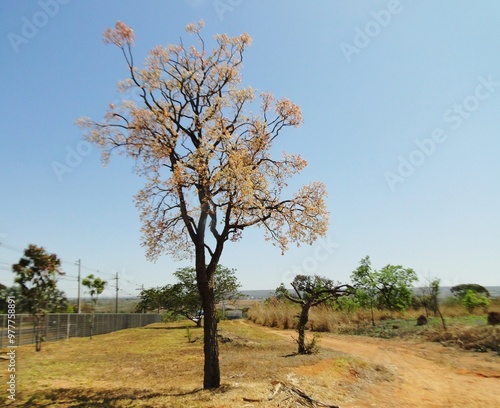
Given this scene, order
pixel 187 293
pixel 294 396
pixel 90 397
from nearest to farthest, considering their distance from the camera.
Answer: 1. pixel 294 396
2. pixel 90 397
3. pixel 187 293

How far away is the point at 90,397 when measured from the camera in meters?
8.53

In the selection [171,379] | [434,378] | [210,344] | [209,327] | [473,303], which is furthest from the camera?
[473,303]

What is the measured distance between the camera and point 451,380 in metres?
11.2

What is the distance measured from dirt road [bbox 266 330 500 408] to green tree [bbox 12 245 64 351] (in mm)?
15613

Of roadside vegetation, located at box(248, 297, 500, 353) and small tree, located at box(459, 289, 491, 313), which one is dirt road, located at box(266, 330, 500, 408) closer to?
roadside vegetation, located at box(248, 297, 500, 353)

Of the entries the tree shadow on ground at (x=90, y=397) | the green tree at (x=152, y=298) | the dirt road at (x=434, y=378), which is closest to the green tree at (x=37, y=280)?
the tree shadow on ground at (x=90, y=397)

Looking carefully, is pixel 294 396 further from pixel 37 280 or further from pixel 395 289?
pixel 395 289

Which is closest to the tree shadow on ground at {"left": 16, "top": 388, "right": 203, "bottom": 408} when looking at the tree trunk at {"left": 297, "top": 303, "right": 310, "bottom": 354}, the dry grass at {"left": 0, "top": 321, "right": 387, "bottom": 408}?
the dry grass at {"left": 0, "top": 321, "right": 387, "bottom": 408}

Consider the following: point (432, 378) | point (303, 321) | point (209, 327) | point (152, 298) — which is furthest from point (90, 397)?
point (152, 298)

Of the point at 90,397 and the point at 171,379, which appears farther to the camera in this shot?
the point at 171,379

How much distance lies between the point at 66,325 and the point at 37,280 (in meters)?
10.6

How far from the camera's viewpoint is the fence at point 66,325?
19.5 meters

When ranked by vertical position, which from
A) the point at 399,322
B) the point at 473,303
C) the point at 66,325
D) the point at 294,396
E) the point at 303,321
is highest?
the point at 303,321

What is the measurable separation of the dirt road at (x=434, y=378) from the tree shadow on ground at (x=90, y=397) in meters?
4.63
